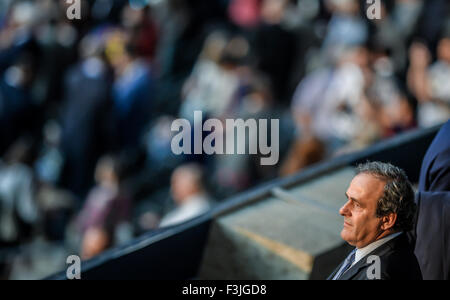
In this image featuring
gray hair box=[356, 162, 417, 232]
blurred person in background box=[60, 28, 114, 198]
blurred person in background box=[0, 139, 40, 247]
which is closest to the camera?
gray hair box=[356, 162, 417, 232]

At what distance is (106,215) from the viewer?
540 centimetres

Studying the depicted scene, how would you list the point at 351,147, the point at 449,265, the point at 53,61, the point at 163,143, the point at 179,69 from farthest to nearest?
1. the point at 179,69
2. the point at 53,61
3. the point at 163,143
4. the point at 351,147
5. the point at 449,265

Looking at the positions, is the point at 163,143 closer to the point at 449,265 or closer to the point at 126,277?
the point at 126,277

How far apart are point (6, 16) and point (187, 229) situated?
17.7 ft

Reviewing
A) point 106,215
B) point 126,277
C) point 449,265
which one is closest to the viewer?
point 449,265

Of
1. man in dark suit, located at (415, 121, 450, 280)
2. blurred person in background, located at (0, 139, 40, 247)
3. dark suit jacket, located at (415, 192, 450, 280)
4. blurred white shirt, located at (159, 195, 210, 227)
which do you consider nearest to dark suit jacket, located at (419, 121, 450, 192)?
man in dark suit, located at (415, 121, 450, 280)

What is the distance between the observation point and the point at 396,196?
6.49ft

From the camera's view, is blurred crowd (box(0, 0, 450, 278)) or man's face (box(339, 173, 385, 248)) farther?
blurred crowd (box(0, 0, 450, 278))

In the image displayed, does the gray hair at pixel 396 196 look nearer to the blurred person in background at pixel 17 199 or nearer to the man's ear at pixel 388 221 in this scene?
the man's ear at pixel 388 221

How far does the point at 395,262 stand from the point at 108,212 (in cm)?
365

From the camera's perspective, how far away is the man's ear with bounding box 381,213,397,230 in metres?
2.00

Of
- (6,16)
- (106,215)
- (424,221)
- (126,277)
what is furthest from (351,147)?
(6,16)

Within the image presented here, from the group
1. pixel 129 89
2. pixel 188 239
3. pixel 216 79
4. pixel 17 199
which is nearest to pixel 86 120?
pixel 129 89

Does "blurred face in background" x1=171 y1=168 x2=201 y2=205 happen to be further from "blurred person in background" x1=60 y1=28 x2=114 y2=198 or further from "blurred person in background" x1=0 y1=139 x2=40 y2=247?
"blurred person in background" x1=60 y1=28 x2=114 y2=198
